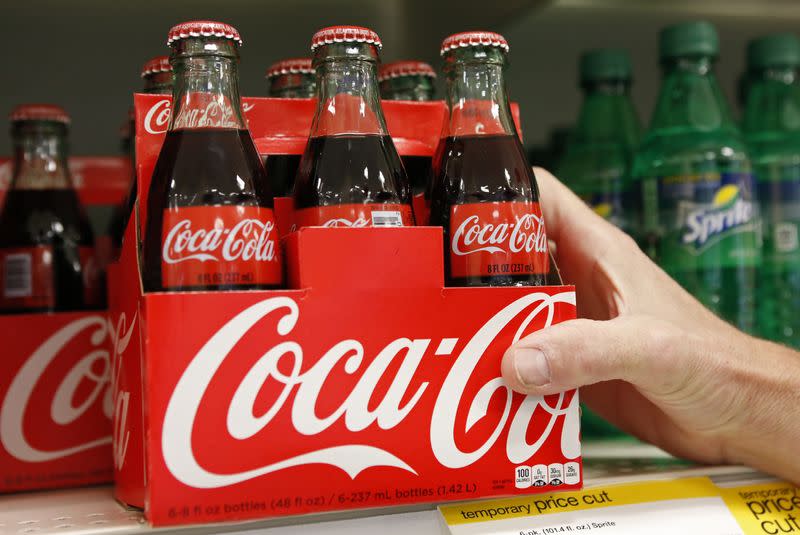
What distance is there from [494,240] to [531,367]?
14 cm

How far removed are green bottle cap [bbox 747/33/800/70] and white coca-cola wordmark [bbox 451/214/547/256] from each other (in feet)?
3.22

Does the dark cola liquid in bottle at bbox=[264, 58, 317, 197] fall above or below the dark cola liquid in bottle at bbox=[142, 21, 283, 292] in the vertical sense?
above

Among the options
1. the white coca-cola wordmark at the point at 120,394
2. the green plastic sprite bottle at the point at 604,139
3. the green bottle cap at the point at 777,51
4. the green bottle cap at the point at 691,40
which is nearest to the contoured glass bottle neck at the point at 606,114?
the green plastic sprite bottle at the point at 604,139

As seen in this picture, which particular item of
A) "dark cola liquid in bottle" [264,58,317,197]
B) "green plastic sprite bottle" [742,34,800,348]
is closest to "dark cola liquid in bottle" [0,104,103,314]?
"dark cola liquid in bottle" [264,58,317,197]

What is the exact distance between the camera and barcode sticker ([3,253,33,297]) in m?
1.12

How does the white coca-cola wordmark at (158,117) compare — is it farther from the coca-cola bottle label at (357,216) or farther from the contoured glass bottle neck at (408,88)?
the contoured glass bottle neck at (408,88)

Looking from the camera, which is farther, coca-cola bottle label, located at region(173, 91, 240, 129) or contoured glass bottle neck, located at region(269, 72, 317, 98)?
contoured glass bottle neck, located at region(269, 72, 317, 98)

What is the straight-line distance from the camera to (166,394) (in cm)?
74

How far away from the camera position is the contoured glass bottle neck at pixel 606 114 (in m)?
1.62

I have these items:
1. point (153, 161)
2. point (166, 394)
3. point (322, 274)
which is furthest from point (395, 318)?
point (153, 161)

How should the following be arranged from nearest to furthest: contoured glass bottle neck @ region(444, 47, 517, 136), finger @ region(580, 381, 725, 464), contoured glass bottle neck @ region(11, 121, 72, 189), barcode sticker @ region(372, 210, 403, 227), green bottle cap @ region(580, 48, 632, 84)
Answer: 1. barcode sticker @ region(372, 210, 403, 227)
2. contoured glass bottle neck @ region(444, 47, 517, 136)
3. finger @ region(580, 381, 725, 464)
4. contoured glass bottle neck @ region(11, 121, 72, 189)
5. green bottle cap @ region(580, 48, 632, 84)

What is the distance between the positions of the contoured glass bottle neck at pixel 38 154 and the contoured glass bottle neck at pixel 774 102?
1.26 meters

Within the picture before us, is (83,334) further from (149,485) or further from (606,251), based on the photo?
(606,251)

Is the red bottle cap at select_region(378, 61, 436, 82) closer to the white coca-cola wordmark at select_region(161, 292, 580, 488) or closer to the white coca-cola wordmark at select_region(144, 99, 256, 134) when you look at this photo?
the white coca-cola wordmark at select_region(144, 99, 256, 134)
